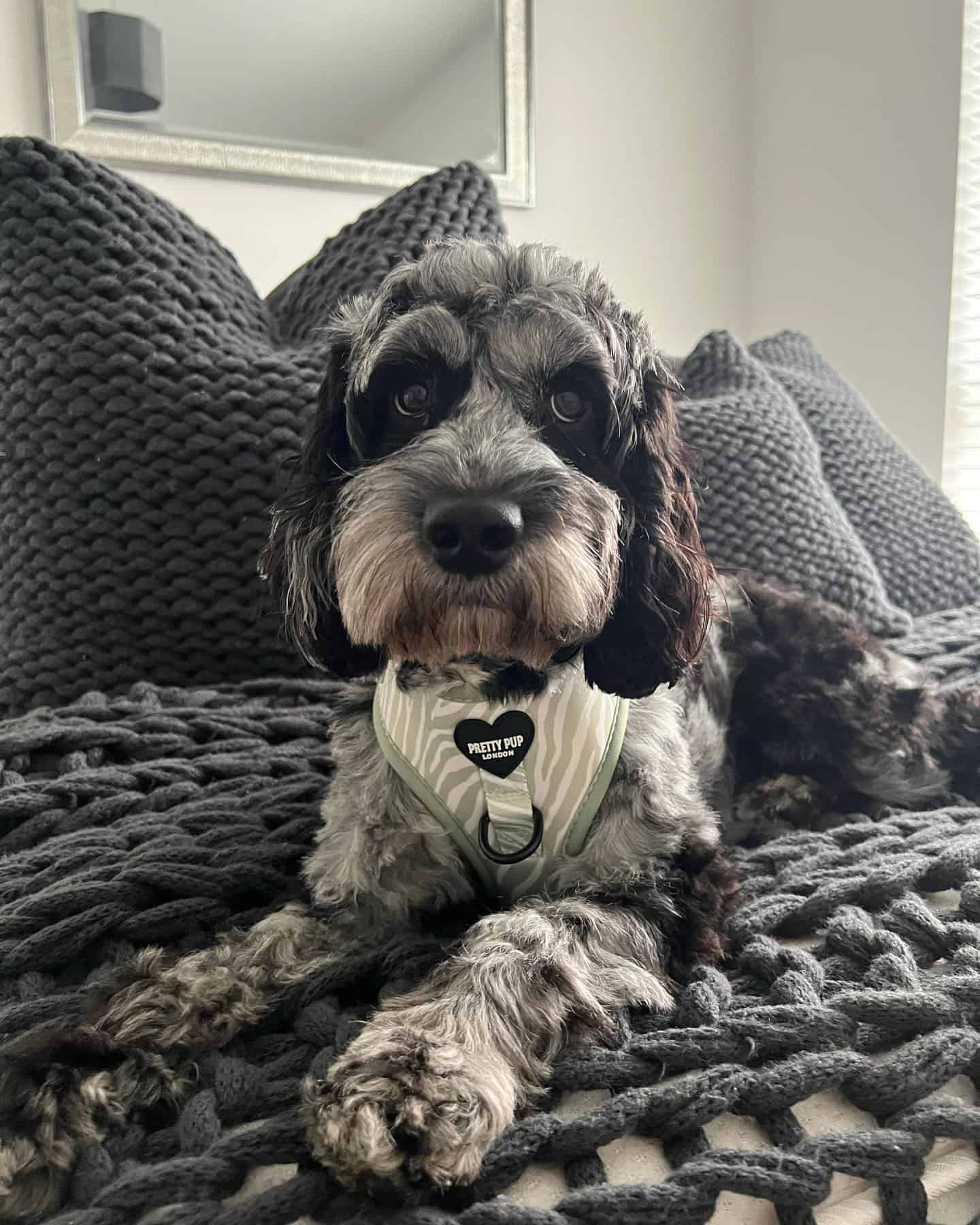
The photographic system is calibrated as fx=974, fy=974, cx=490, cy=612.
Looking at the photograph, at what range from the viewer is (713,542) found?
3.20 meters

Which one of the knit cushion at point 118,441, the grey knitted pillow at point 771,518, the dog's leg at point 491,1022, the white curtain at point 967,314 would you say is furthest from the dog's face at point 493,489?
the white curtain at point 967,314

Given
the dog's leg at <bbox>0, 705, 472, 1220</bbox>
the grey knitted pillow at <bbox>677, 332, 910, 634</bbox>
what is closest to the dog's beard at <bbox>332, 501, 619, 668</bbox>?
the dog's leg at <bbox>0, 705, 472, 1220</bbox>

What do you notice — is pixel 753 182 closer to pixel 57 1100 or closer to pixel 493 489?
pixel 493 489

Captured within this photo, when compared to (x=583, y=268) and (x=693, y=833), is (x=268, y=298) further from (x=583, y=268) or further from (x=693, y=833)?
(x=693, y=833)

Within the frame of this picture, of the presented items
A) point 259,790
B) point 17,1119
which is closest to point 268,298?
point 259,790

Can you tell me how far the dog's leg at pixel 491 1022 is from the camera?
1222 millimetres

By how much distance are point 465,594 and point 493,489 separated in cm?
18

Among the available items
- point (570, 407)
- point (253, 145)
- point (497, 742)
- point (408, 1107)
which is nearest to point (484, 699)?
point (497, 742)

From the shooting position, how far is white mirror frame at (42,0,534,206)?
3.82m

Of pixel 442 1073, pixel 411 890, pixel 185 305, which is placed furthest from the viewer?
pixel 185 305

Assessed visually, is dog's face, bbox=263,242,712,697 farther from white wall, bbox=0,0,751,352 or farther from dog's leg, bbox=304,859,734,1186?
white wall, bbox=0,0,751,352

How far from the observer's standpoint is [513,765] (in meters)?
1.88

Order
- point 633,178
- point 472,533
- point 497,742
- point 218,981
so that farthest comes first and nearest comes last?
point 633,178 → point 497,742 → point 218,981 → point 472,533

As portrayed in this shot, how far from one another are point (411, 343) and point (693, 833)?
1099 millimetres
